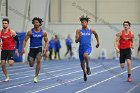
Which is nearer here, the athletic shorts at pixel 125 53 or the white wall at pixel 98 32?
the athletic shorts at pixel 125 53

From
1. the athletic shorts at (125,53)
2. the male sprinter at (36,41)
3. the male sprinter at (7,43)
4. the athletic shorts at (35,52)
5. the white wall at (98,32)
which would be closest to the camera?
the male sprinter at (36,41)

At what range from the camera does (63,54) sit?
129 feet

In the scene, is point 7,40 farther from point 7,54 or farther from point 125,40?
point 125,40

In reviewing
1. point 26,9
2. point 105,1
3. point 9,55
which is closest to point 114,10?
point 105,1

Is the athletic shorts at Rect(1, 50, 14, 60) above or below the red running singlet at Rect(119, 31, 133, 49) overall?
below

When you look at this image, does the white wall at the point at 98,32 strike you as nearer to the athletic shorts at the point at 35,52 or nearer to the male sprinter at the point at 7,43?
the male sprinter at the point at 7,43

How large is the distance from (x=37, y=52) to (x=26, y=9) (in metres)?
17.4

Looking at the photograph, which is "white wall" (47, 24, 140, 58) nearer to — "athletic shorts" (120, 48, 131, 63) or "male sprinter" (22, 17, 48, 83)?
"athletic shorts" (120, 48, 131, 63)

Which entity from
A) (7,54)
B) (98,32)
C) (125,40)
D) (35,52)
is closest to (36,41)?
(35,52)

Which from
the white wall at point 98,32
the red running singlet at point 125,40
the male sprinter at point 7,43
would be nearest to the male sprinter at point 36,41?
the male sprinter at point 7,43

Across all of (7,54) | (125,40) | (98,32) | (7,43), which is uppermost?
(98,32)

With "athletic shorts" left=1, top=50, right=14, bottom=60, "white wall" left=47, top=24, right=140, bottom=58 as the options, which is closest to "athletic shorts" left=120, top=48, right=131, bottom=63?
"athletic shorts" left=1, top=50, right=14, bottom=60

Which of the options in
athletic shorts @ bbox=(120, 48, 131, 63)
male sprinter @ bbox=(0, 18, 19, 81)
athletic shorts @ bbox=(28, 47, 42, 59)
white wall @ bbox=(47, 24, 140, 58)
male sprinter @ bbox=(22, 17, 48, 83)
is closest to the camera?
male sprinter @ bbox=(22, 17, 48, 83)

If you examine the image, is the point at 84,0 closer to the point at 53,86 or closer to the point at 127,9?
the point at 127,9
